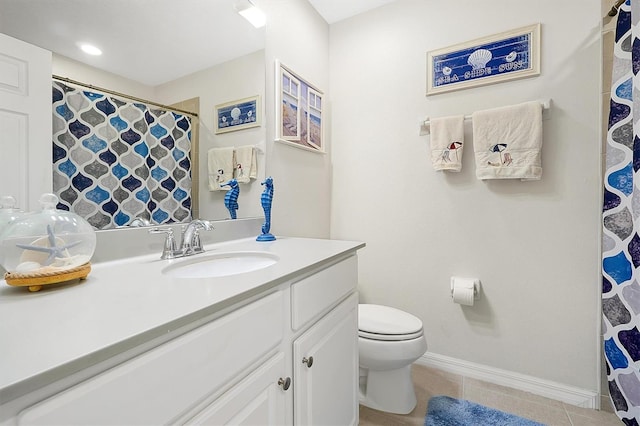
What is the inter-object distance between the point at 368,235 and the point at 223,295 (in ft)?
5.02

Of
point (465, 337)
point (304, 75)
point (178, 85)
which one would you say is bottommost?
point (465, 337)

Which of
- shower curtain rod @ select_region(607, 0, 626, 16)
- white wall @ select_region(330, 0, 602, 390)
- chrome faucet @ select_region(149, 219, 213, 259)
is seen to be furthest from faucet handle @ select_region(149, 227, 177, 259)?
shower curtain rod @ select_region(607, 0, 626, 16)

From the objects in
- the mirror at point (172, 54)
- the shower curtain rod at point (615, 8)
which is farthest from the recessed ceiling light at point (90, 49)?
the shower curtain rod at point (615, 8)

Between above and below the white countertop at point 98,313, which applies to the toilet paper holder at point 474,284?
below

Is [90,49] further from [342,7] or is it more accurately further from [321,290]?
[342,7]

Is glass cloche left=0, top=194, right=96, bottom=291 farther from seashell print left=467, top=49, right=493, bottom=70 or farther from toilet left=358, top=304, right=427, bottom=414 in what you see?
seashell print left=467, top=49, right=493, bottom=70

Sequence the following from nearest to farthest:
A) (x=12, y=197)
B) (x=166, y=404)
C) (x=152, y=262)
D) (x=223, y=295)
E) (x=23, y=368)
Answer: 1. (x=23, y=368)
2. (x=166, y=404)
3. (x=223, y=295)
4. (x=12, y=197)
5. (x=152, y=262)

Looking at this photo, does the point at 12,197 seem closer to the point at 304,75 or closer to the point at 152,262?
the point at 152,262

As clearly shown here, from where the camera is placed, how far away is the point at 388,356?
1.35 metres

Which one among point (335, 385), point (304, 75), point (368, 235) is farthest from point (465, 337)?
point (304, 75)

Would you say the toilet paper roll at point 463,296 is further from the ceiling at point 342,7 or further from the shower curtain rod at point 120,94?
the ceiling at point 342,7

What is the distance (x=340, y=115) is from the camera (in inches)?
84.0

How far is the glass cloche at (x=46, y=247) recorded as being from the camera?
65cm

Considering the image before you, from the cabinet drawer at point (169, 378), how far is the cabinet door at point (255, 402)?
0.04 m
